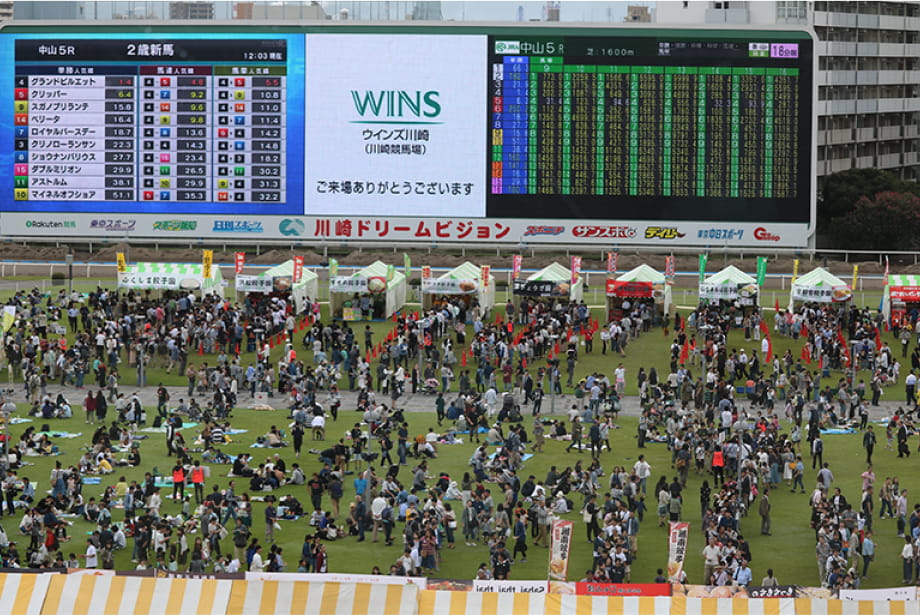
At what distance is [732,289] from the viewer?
199ft

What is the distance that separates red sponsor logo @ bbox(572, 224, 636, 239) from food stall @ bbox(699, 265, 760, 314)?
10703 mm

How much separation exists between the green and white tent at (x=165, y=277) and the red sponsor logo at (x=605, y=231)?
17.8 m

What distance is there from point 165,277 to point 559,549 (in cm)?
3373

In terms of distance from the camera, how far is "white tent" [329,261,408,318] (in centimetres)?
6209

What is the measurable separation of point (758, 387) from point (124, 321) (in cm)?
2271

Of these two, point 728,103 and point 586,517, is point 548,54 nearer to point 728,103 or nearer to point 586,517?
point 728,103

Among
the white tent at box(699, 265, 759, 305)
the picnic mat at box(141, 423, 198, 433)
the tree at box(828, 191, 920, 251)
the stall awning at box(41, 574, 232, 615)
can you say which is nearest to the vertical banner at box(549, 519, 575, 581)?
the stall awning at box(41, 574, 232, 615)

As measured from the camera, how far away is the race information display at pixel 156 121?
71.6 meters

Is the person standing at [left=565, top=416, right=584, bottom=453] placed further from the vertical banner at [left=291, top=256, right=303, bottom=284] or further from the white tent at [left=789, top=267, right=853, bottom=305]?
the vertical banner at [left=291, top=256, right=303, bottom=284]

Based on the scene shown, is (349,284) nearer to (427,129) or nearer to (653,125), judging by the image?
(427,129)

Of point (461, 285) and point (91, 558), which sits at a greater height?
point (461, 285)

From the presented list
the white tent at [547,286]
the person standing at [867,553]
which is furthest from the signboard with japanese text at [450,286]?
the person standing at [867,553]

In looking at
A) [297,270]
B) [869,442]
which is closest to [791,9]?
[297,270]

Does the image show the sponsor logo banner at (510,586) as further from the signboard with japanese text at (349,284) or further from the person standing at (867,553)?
the signboard with japanese text at (349,284)
